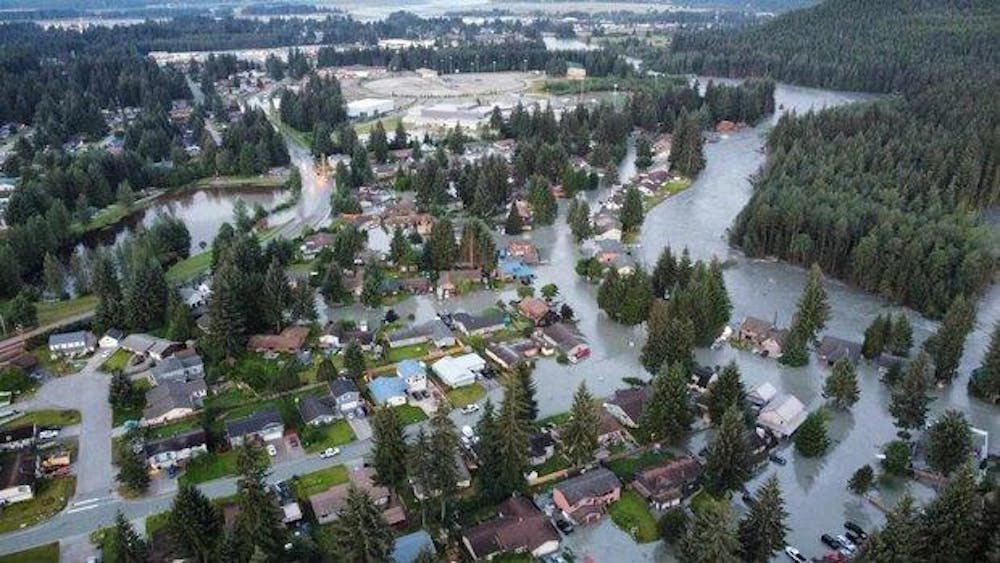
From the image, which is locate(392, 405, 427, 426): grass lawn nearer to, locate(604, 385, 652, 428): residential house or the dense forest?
locate(604, 385, 652, 428): residential house

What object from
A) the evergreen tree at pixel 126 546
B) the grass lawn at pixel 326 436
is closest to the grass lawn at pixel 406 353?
the grass lawn at pixel 326 436

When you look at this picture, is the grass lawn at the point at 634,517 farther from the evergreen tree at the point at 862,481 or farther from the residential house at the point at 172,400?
the residential house at the point at 172,400

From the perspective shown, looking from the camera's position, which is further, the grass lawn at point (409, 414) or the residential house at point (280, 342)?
the residential house at point (280, 342)

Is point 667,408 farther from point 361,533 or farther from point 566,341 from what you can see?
point 361,533

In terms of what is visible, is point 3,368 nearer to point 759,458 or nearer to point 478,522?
point 478,522

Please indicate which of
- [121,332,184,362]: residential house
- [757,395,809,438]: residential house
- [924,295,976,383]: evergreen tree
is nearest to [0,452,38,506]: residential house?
[121,332,184,362]: residential house

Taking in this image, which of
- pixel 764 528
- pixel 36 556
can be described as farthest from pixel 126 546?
pixel 764 528
